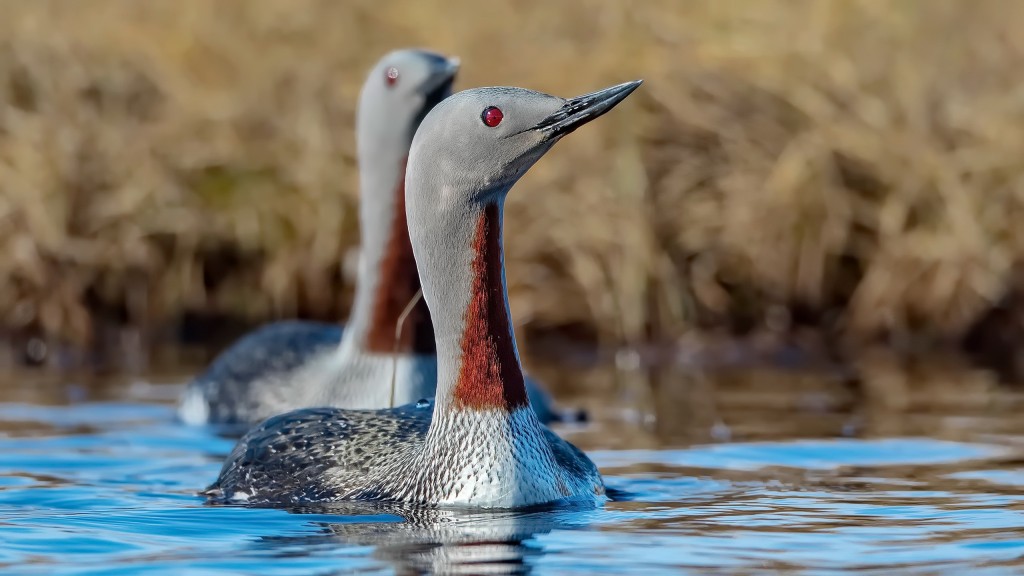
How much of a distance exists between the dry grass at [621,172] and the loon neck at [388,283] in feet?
10.6

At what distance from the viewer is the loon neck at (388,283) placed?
24.7ft

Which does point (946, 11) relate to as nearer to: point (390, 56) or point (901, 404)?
point (901, 404)

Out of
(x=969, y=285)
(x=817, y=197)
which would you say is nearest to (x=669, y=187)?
(x=817, y=197)

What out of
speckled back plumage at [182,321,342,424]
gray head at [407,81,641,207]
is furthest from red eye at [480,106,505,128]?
speckled back plumage at [182,321,342,424]

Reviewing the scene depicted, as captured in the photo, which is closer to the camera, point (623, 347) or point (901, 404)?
point (901, 404)

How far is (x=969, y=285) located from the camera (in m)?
10.8

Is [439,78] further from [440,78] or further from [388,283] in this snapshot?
[388,283]

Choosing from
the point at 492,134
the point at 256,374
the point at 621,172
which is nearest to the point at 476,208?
the point at 492,134

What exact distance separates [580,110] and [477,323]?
0.70 meters

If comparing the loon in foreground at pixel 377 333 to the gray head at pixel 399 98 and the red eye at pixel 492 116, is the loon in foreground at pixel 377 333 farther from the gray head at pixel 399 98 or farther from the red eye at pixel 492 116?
the red eye at pixel 492 116

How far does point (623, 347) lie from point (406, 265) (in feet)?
11.9

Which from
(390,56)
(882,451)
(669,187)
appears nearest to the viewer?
(882,451)

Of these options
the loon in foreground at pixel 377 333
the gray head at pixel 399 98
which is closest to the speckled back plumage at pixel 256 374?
the loon in foreground at pixel 377 333

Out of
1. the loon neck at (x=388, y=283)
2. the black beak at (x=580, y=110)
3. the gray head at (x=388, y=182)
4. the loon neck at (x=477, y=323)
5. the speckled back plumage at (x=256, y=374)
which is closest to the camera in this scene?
the black beak at (x=580, y=110)
